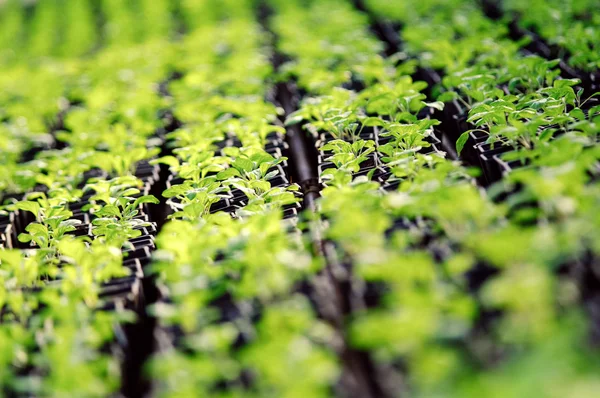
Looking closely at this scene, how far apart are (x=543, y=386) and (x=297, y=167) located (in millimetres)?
1880

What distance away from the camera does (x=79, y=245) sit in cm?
153

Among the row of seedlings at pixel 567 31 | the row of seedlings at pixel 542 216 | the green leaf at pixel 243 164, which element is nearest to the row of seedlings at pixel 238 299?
the green leaf at pixel 243 164

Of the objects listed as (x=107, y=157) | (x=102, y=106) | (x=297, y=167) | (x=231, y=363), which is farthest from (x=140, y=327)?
(x=102, y=106)

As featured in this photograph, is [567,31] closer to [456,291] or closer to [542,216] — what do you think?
[542,216]

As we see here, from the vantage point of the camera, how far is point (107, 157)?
236 centimetres

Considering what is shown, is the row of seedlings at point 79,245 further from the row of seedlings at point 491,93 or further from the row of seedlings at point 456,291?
the row of seedlings at point 491,93

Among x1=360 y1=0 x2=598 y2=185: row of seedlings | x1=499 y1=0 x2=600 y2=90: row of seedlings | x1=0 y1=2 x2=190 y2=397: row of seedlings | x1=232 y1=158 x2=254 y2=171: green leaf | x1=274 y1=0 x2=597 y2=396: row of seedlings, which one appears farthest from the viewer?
x1=499 y1=0 x2=600 y2=90: row of seedlings

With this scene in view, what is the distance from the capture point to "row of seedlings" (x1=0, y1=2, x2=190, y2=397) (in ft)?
4.06

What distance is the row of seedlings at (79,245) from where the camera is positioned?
1.24 m

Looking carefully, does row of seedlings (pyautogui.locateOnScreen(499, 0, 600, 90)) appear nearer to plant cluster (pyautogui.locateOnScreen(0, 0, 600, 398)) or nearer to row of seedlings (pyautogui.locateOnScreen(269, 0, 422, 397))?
plant cluster (pyautogui.locateOnScreen(0, 0, 600, 398))

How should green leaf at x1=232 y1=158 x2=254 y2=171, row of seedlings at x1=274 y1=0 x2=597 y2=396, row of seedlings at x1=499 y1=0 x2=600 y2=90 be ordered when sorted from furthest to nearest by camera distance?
row of seedlings at x1=499 y1=0 x2=600 y2=90 → green leaf at x1=232 y1=158 x2=254 y2=171 → row of seedlings at x1=274 y1=0 x2=597 y2=396

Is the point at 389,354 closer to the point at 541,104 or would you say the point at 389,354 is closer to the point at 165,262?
the point at 165,262

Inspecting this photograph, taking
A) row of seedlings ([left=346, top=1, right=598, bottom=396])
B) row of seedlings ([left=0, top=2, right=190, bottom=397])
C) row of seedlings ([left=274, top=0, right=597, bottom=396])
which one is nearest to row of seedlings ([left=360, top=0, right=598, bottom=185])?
row of seedlings ([left=346, top=1, right=598, bottom=396])

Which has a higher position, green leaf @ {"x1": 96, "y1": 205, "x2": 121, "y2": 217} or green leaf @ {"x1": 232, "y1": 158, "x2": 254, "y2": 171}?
green leaf @ {"x1": 232, "y1": 158, "x2": 254, "y2": 171}
